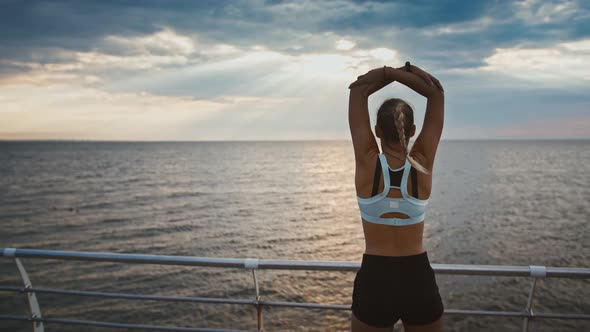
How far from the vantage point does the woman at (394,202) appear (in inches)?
80.1

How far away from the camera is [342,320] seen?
11039mm

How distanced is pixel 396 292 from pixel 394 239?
0.29m

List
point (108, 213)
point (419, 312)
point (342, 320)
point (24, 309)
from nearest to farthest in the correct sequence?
1. point (419, 312)
2. point (342, 320)
3. point (24, 309)
4. point (108, 213)

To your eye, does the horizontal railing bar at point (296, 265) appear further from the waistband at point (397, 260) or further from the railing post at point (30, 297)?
the waistband at point (397, 260)

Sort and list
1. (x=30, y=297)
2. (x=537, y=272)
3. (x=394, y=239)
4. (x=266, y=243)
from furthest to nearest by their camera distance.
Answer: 1. (x=266, y=243)
2. (x=30, y=297)
3. (x=537, y=272)
4. (x=394, y=239)

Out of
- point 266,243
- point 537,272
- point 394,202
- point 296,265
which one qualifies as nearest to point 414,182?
point 394,202

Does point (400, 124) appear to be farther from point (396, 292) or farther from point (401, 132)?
point (396, 292)

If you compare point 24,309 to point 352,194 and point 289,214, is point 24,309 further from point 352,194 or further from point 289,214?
point 352,194

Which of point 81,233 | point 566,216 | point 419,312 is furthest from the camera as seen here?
point 566,216

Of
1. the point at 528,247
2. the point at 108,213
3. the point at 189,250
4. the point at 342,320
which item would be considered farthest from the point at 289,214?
the point at 342,320

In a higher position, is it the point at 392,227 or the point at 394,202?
the point at 394,202

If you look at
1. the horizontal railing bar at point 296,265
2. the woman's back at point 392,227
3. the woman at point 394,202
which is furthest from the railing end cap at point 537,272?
the woman's back at point 392,227

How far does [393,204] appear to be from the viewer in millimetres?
2027

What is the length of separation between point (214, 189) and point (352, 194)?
1454cm
